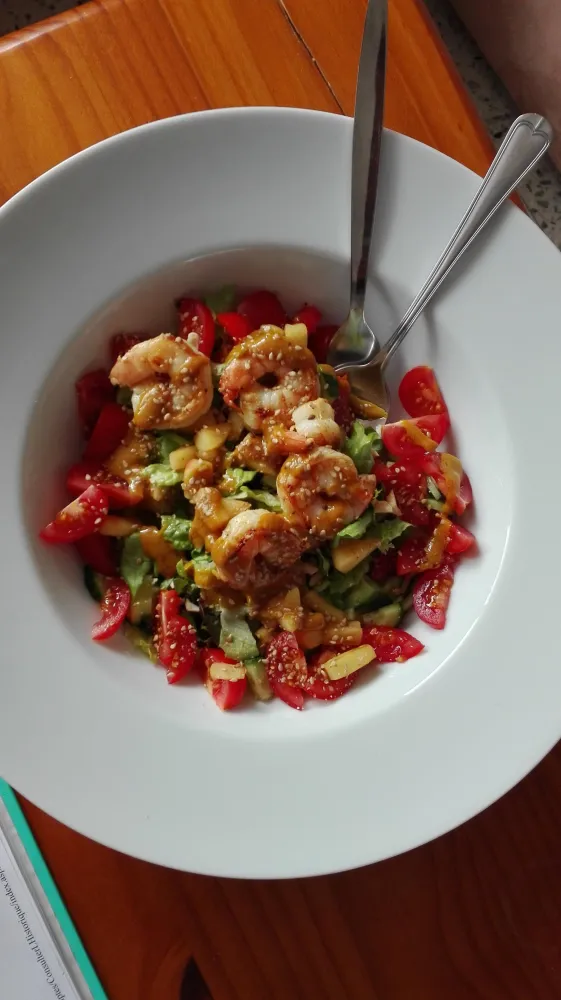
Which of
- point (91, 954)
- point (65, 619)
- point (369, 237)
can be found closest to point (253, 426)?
point (369, 237)

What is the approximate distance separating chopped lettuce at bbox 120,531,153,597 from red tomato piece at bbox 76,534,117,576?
0.11ft

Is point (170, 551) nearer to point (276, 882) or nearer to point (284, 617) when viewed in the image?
point (284, 617)

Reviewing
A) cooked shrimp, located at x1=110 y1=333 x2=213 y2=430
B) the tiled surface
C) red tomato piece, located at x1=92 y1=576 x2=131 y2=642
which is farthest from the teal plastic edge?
the tiled surface

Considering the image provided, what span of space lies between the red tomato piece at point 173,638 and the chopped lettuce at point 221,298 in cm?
64

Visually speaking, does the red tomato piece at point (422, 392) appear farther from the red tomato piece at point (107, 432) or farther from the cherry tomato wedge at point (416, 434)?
the red tomato piece at point (107, 432)

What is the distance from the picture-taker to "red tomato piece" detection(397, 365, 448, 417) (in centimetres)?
175

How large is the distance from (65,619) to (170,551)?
285mm

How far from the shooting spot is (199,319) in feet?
5.84

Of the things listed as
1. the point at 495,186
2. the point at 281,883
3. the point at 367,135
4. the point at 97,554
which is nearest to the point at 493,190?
the point at 495,186

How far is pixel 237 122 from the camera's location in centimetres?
157

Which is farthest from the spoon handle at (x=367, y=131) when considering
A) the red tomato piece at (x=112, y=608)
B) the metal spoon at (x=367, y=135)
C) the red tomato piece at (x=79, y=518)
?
the red tomato piece at (x=112, y=608)

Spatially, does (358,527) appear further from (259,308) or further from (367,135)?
(367,135)

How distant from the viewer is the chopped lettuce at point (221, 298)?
1.79m

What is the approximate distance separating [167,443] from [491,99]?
5.88 ft
